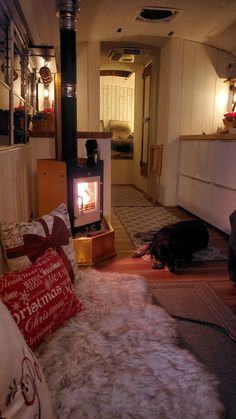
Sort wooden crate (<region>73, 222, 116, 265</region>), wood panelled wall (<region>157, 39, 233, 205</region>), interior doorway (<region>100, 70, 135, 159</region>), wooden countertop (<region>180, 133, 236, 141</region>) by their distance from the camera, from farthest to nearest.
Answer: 1. interior doorway (<region>100, 70, 135, 159</region>)
2. wood panelled wall (<region>157, 39, 233, 205</region>)
3. wooden countertop (<region>180, 133, 236, 141</region>)
4. wooden crate (<region>73, 222, 116, 265</region>)

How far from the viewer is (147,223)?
12.5 feet

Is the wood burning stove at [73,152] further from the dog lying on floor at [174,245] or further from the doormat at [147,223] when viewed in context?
the doormat at [147,223]

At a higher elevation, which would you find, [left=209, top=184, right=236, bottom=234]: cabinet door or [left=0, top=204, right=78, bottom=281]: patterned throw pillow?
[left=0, top=204, right=78, bottom=281]: patterned throw pillow

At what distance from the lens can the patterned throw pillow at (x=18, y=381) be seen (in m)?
0.55

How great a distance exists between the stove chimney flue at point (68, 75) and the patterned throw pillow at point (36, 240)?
107cm

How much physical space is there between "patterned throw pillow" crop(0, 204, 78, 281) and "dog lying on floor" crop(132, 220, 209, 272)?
1.13 metres

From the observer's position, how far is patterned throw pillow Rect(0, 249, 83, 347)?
0.96 metres

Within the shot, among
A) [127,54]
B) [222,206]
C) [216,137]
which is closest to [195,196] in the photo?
[222,206]

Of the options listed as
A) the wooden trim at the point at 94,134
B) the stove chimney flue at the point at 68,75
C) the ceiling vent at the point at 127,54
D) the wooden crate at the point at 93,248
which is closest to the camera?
the stove chimney flue at the point at 68,75

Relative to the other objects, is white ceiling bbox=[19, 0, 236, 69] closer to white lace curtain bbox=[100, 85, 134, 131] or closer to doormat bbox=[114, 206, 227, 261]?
doormat bbox=[114, 206, 227, 261]

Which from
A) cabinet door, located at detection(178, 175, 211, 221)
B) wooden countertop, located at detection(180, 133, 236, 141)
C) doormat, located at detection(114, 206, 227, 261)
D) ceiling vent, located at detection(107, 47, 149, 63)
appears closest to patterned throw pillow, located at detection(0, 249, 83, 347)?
doormat, located at detection(114, 206, 227, 261)

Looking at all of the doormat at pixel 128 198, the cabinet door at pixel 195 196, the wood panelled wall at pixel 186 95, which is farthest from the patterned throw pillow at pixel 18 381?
the wood panelled wall at pixel 186 95

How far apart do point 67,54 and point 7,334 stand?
2260 mm

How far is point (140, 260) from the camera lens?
2.67 m
